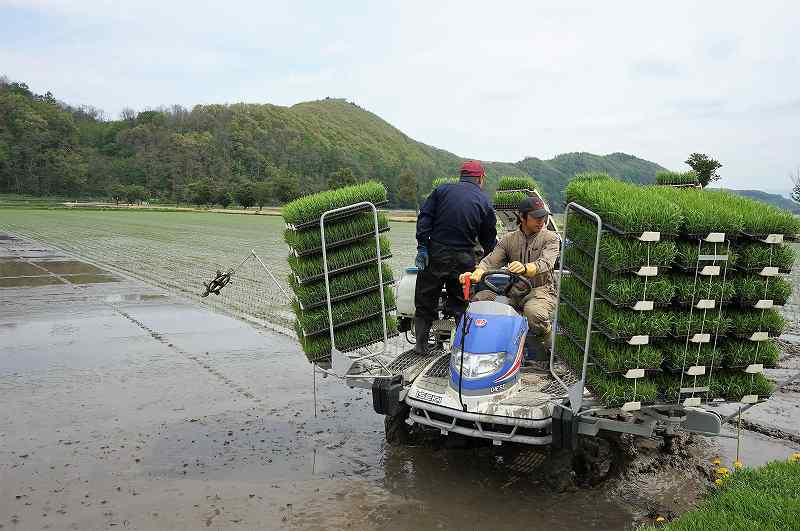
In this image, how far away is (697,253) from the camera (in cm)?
501

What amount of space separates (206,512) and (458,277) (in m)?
3.05

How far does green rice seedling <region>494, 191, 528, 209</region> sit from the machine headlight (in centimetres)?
354

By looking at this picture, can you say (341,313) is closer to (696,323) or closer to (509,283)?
(509,283)

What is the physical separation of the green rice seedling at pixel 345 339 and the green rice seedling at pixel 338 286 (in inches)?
13.6

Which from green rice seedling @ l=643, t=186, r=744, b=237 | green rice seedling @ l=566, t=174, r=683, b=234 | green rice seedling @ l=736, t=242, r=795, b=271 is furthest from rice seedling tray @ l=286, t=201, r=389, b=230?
green rice seedling @ l=736, t=242, r=795, b=271

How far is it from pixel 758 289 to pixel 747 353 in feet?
1.64

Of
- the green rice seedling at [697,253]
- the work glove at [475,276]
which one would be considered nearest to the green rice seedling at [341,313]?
the work glove at [475,276]

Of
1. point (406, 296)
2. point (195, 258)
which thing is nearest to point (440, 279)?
point (406, 296)

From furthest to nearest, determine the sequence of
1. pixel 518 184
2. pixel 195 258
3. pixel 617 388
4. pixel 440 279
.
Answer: pixel 195 258, pixel 518 184, pixel 440 279, pixel 617 388

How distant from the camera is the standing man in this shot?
6.55 m

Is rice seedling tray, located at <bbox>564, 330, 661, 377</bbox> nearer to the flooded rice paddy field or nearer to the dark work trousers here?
the flooded rice paddy field

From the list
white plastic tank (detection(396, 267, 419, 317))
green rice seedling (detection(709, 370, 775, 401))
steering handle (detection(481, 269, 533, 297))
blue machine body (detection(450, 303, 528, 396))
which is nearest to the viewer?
green rice seedling (detection(709, 370, 775, 401))

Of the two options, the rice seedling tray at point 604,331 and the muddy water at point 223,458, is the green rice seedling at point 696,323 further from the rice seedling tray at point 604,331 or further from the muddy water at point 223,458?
the muddy water at point 223,458

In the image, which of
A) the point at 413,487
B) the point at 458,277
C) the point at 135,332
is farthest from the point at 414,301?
the point at 135,332
